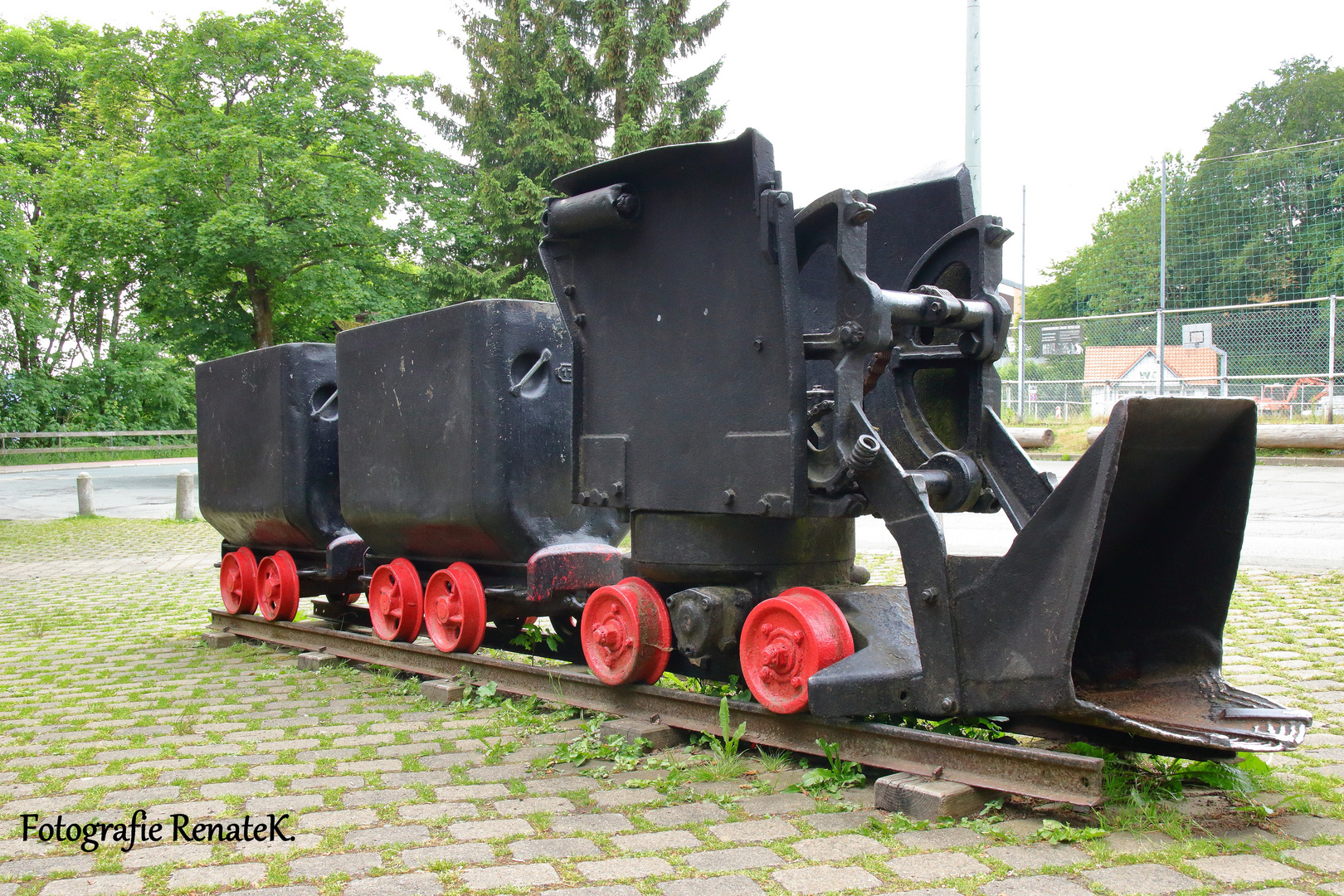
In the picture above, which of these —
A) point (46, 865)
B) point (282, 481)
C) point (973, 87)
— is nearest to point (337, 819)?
point (46, 865)

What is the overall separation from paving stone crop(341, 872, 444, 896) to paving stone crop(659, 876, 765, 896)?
580 mm

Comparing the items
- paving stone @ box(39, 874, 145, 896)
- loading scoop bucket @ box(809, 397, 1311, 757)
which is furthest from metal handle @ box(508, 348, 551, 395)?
paving stone @ box(39, 874, 145, 896)

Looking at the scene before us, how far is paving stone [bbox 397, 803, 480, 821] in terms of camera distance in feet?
11.3

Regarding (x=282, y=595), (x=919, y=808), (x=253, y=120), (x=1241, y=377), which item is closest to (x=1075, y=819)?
(x=919, y=808)

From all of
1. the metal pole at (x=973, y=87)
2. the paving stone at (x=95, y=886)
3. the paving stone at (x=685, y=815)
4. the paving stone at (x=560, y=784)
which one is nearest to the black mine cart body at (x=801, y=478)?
the paving stone at (x=685, y=815)

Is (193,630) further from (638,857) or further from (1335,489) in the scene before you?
(1335,489)

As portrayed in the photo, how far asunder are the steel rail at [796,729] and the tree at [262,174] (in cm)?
2325

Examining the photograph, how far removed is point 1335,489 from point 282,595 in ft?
42.8

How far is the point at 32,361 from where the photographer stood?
3816cm

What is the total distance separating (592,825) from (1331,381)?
767 inches

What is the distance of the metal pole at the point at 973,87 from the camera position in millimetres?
7844

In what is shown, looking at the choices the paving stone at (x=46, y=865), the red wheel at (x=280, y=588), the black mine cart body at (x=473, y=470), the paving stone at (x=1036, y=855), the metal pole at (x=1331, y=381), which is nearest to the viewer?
the paving stone at (x=1036, y=855)

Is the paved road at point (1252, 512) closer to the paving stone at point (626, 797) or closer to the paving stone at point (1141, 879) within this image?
the paving stone at point (626, 797)

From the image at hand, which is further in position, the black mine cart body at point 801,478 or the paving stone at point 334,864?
the black mine cart body at point 801,478
